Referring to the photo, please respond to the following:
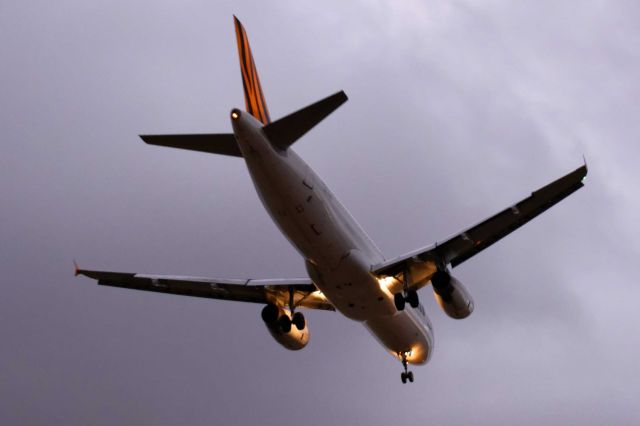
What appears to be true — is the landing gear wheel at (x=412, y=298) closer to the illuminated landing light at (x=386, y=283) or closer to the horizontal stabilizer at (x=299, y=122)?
the illuminated landing light at (x=386, y=283)

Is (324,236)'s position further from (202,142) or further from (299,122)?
(202,142)

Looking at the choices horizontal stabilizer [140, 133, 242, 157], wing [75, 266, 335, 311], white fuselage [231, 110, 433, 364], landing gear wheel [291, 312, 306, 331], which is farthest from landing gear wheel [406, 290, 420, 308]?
horizontal stabilizer [140, 133, 242, 157]

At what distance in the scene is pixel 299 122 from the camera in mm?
22875

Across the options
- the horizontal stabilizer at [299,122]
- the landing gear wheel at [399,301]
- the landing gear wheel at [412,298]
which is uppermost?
the horizontal stabilizer at [299,122]

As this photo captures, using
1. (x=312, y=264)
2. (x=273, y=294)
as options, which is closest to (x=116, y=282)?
(x=273, y=294)

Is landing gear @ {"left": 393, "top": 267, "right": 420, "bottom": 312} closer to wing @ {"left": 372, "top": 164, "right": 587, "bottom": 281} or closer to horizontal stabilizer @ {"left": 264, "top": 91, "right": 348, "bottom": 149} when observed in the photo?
wing @ {"left": 372, "top": 164, "right": 587, "bottom": 281}

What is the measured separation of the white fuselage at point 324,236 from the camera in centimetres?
2342

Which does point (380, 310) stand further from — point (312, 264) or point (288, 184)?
point (288, 184)

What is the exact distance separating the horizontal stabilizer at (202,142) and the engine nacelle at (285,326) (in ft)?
27.1

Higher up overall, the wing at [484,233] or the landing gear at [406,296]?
the wing at [484,233]

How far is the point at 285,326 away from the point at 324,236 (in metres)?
6.75

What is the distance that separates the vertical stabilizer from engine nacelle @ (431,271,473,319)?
24.8ft

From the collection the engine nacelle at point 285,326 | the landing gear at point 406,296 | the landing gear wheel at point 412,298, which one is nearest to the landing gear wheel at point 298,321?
the engine nacelle at point 285,326

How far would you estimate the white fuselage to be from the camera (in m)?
23.4
